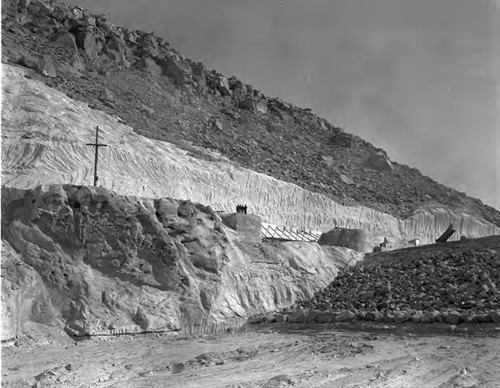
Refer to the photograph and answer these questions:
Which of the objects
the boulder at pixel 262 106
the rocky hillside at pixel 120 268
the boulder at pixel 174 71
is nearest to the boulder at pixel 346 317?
the rocky hillside at pixel 120 268

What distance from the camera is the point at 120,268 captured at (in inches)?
648

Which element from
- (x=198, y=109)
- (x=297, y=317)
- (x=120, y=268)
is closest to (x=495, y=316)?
(x=297, y=317)

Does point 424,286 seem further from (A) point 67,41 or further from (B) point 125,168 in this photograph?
(A) point 67,41

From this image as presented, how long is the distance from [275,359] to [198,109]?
159 feet

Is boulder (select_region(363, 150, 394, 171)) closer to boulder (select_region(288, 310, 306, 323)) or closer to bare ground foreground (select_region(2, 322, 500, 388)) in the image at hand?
boulder (select_region(288, 310, 306, 323))

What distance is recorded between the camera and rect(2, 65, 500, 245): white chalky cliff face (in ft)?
100

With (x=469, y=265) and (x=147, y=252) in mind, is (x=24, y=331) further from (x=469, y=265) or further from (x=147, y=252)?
(x=469, y=265)

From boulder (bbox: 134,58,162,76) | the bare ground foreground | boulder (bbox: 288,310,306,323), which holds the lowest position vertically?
the bare ground foreground

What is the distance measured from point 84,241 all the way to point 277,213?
2684 centimetres

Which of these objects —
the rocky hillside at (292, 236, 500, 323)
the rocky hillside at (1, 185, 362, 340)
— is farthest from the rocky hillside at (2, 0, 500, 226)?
the rocky hillside at (1, 185, 362, 340)

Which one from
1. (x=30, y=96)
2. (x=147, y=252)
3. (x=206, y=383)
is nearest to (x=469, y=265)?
(x=147, y=252)

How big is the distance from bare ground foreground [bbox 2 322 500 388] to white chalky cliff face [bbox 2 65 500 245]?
15724 millimetres

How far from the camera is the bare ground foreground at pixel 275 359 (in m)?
9.77

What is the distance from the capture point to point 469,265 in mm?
21312
